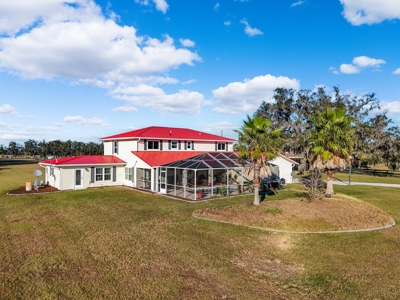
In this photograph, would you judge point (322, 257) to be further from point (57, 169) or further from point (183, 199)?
point (57, 169)

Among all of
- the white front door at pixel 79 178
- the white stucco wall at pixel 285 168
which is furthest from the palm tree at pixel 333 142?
the white front door at pixel 79 178

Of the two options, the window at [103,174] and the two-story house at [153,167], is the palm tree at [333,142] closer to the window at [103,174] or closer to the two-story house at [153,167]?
the two-story house at [153,167]

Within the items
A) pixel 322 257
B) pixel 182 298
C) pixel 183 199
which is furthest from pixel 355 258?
pixel 183 199

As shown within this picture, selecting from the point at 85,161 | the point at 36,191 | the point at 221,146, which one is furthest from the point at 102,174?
the point at 221,146

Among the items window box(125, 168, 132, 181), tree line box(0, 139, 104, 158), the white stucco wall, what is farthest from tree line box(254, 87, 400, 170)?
tree line box(0, 139, 104, 158)

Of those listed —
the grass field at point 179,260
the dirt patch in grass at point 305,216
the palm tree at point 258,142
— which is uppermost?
the palm tree at point 258,142

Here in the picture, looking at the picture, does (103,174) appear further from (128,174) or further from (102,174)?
(128,174)
